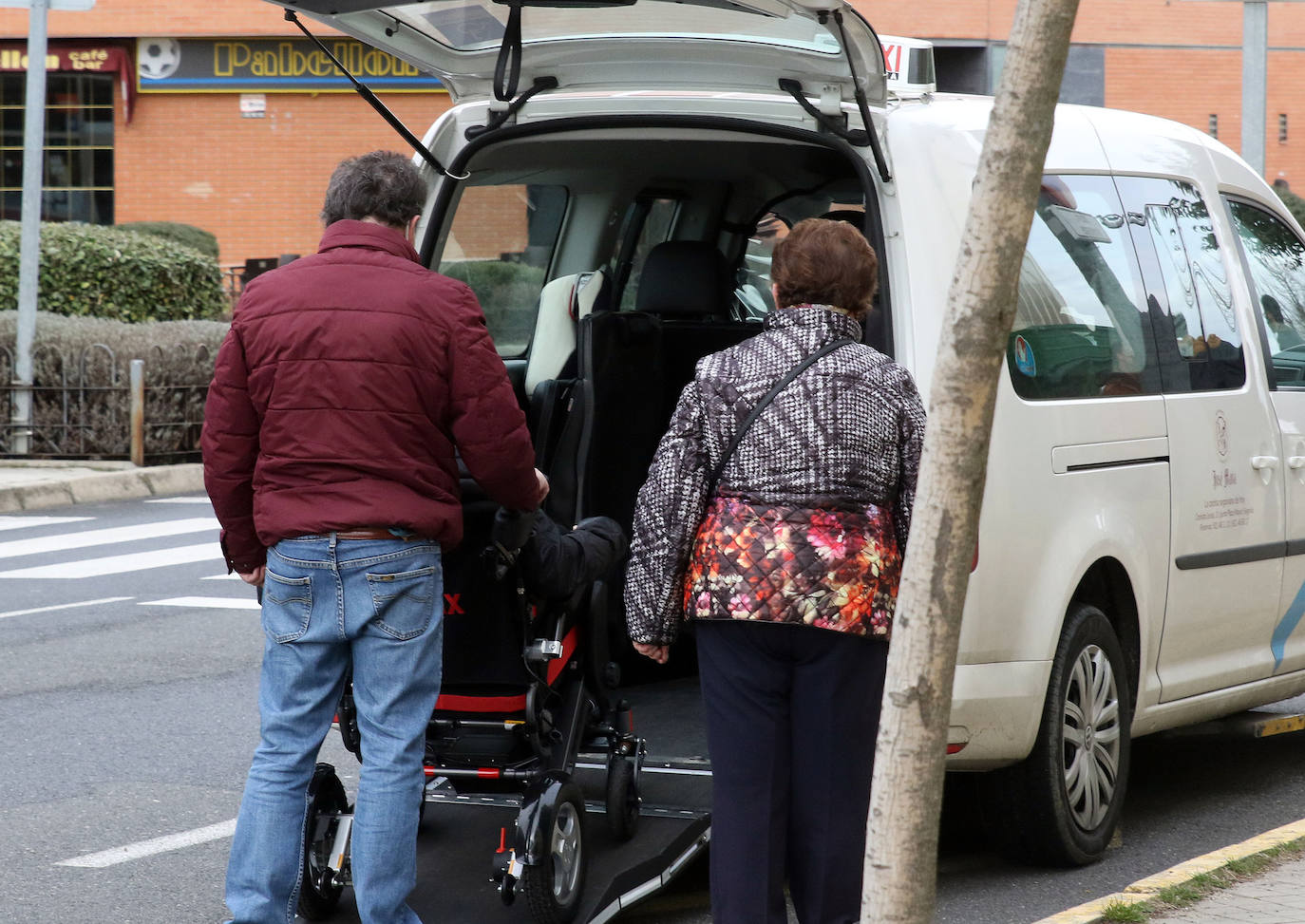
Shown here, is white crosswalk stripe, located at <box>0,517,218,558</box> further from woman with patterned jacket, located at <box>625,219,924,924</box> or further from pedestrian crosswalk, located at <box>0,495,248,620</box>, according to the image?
woman with patterned jacket, located at <box>625,219,924,924</box>

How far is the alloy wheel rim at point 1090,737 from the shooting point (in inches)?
193

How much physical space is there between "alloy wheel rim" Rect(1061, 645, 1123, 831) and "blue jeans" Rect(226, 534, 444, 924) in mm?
1796

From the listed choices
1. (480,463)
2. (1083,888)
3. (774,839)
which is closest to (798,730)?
(774,839)

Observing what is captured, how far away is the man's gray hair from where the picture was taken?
4.08 m

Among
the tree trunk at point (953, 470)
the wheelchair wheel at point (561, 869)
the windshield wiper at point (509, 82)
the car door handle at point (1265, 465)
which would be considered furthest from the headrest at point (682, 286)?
the tree trunk at point (953, 470)

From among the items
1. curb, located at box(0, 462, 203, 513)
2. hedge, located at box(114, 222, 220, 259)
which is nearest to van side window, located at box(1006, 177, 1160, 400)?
curb, located at box(0, 462, 203, 513)

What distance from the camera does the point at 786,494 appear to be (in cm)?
371

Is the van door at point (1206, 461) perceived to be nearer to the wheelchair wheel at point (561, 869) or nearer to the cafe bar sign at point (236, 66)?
the wheelchair wheel at point (561, 869)

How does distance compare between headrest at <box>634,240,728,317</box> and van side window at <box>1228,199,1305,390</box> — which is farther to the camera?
headrest at <box>634,240,728,317</box>

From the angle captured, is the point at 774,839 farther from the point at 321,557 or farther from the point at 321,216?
the point at 321,216

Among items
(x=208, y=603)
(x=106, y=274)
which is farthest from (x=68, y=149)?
(x=208, y=603)

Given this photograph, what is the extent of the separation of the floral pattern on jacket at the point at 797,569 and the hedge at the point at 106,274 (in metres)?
14.9

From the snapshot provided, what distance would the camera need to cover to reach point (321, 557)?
395 cm

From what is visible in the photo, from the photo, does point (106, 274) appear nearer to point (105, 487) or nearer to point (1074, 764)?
point (105, 487)
